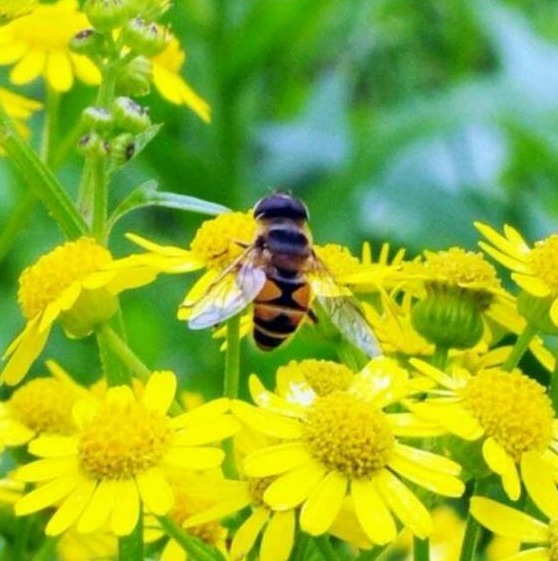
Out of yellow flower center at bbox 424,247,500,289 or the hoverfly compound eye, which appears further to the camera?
the hoverfly compound eye

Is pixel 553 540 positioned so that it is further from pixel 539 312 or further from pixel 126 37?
pixel 126 37

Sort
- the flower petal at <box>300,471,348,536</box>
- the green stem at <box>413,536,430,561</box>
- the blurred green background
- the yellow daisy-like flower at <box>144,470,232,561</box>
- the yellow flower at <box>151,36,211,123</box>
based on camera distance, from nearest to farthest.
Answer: the flower petal at <box>300,471,348,536</box>, the green stem at <box>413,536,430,561</box>, the yellow daisy-like flower at <box>144,470,232,561</box>, the yellow flower at <box>151,36,211,123</box>, the blurred green background

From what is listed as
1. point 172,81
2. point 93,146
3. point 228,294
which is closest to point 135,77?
point 93,146

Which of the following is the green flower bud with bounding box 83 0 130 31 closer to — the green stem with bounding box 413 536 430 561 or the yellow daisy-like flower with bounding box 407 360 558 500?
the yellow daisy-like flower with bounding box 407 360 558 500

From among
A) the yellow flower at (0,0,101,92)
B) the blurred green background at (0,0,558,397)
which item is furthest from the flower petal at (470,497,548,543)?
the blurred green background at (0,0,558,397)

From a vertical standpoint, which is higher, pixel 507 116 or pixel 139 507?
pixel 139 507

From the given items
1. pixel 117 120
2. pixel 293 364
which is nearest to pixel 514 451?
pixel 293 364

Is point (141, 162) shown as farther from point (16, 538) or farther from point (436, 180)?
point (16, 538)
